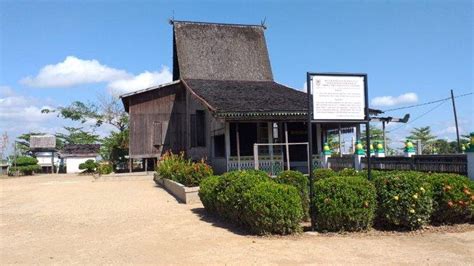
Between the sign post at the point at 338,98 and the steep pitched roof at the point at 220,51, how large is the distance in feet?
61.7

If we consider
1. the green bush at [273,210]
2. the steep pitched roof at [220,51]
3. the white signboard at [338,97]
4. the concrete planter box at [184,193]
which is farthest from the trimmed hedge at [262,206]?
the steep pitched roof at [220,51]

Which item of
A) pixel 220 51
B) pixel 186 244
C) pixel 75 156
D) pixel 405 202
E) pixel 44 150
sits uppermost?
pixel 220 51

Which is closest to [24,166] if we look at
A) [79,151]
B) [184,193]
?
[79,151]

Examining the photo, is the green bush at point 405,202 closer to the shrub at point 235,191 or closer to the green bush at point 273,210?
the green bush at point 273,210

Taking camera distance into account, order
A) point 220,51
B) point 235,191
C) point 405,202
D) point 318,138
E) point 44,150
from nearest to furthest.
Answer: point 405,202 → point 235,191 → point 318,138 → point 220,51 → point 44,150

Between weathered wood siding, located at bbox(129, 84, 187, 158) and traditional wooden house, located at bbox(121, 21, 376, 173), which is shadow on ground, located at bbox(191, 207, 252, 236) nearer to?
traditional wooden house, located at bbox(121, 21, 376, 173)

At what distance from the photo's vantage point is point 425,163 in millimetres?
13055

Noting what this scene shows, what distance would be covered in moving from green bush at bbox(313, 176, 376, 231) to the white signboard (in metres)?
1.46

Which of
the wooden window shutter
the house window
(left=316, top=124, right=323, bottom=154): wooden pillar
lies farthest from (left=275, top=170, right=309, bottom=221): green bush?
the wooden window shutter

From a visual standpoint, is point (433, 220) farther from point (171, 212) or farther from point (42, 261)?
point (42, 261)

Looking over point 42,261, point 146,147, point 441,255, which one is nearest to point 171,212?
point 42,261

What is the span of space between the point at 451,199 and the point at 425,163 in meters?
4.56

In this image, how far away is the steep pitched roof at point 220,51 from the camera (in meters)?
28.2

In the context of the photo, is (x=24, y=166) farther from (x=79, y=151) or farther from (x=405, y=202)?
(x=405, y=202)
